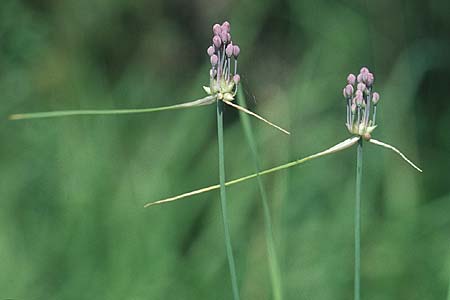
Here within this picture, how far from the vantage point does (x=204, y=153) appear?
6.31ft

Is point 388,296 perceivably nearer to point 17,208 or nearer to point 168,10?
point 17,208

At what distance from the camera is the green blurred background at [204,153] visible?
5.04 feet

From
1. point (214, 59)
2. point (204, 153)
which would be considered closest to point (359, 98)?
point (214, 59)

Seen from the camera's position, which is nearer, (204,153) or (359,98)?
(359,98)

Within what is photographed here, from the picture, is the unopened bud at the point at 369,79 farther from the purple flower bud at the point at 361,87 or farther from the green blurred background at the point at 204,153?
the green blurred background at the point at 204,153

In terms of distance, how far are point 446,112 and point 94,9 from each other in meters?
0.96

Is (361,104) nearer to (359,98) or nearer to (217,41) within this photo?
(359,98)

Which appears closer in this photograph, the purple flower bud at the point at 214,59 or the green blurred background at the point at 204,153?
the purple flower bud at the point at 214,59

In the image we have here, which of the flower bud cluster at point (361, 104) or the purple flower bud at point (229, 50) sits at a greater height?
the purple flower bud at point (229, 50)

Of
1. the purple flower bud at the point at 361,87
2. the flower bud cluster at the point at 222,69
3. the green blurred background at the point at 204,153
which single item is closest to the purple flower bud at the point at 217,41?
the flower bud cluster at the point at 222,69

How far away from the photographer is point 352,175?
201 centimetres

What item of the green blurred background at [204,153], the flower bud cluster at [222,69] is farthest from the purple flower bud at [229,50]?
the green blurred background at [204,153]

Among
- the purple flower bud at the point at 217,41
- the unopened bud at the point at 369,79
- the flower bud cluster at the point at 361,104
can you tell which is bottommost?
the flower bud cluster at the point at 361,104

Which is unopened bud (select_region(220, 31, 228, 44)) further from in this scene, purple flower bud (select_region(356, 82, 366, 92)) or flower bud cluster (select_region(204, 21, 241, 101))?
purple flower bud (select_region(356, 82, 366, 92))
